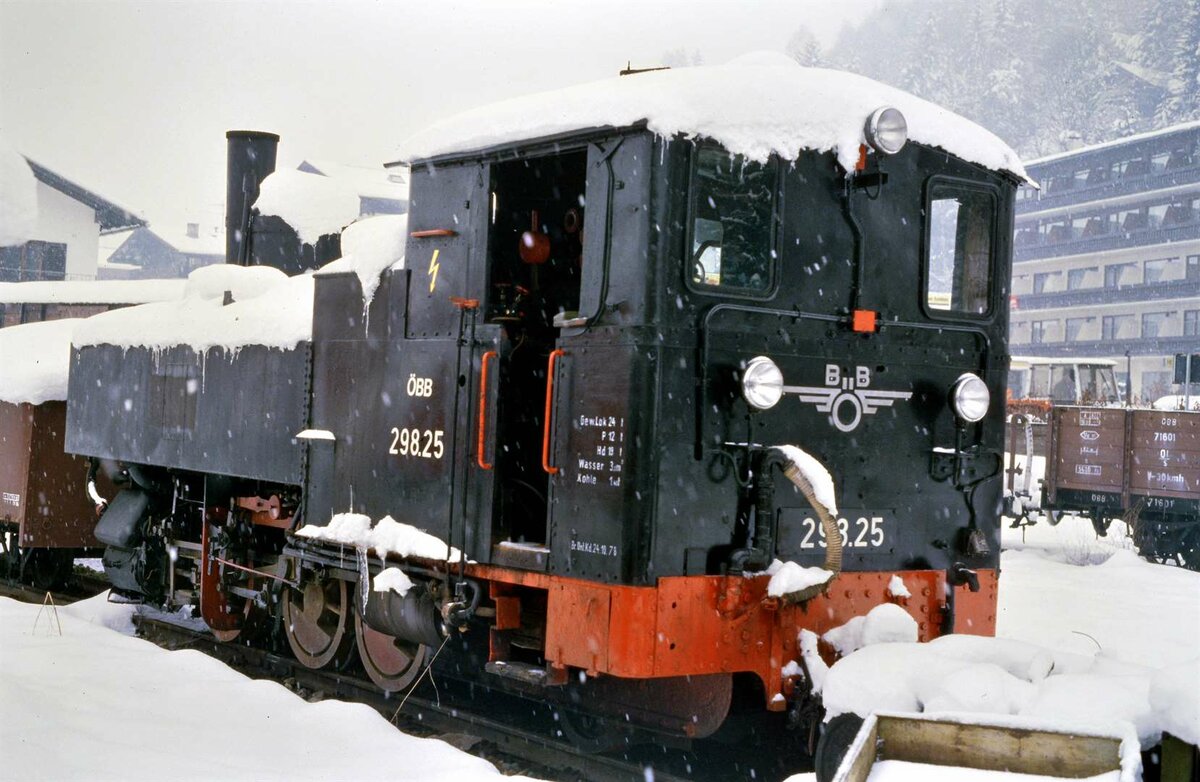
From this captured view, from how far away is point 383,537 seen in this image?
21.9ft

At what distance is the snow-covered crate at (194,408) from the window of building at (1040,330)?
38511 millimetres

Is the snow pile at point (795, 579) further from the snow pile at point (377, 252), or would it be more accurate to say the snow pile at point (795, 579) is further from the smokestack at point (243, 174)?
the smokestack at point (243, 174)

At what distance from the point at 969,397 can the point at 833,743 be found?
2069mm

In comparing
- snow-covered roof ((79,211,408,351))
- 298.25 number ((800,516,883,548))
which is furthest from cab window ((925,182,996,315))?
snow-covered roof ((79,211,408,351))

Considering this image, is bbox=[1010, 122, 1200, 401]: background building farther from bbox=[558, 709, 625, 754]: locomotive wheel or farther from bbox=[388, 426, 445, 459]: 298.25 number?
bbox=[558, 709, 625, 754]: locomotive wheel

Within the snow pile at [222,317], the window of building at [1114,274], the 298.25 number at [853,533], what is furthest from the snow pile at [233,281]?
the window of building at [1114,274]

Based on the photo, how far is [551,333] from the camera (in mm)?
6336

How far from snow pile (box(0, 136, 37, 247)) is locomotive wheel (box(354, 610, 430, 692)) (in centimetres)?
335

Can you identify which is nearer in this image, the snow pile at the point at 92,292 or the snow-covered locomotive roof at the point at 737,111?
the snow-covered locomotive roof at the point at 737,111

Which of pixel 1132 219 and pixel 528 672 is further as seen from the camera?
pixel 1132 219

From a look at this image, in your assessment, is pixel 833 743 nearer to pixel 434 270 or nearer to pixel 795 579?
pixel 795 579

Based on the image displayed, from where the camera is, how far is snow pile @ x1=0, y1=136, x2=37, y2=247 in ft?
26.7

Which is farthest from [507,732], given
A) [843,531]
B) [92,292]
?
[92,292]

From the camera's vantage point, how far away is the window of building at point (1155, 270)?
3909 centimetres
